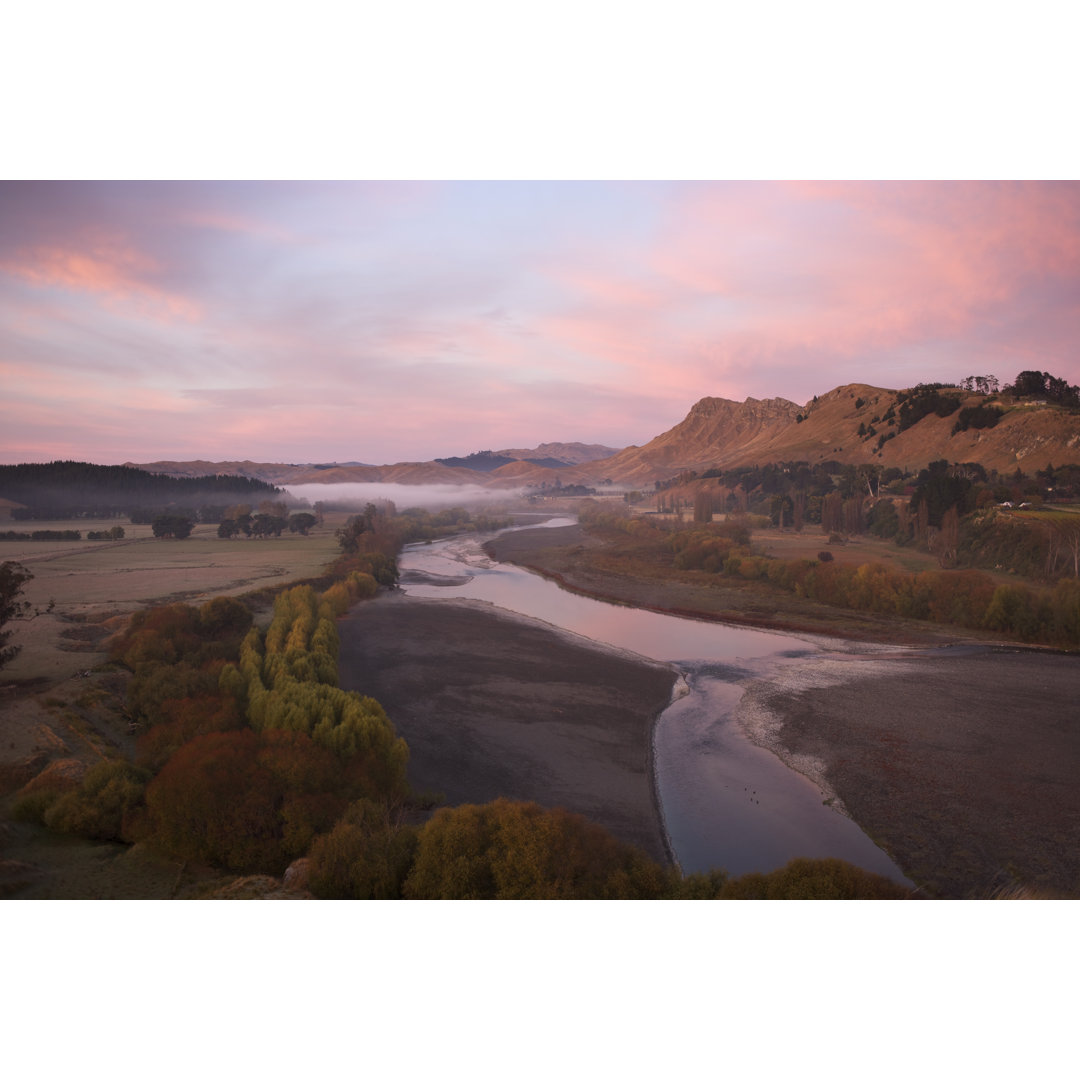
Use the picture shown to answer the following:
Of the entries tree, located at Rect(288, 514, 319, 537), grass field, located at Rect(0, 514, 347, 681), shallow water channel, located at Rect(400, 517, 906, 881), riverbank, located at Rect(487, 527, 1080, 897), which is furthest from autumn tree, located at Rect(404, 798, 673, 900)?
tree, located at Rect(288, 514, 319, 537)

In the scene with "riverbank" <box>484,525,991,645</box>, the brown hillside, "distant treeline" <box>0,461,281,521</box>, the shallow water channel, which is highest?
the brown hillside

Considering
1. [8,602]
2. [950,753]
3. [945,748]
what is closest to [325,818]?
[8,602]

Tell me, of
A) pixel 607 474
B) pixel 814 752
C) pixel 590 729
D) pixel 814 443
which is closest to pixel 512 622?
pixel 590 729

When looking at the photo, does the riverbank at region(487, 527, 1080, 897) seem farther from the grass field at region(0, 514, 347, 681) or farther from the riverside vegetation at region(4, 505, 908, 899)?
the grass field at region(0, 514, 347, 681)

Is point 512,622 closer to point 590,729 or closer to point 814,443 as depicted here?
point 590,729

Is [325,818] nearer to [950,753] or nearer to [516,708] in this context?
[516,708]
